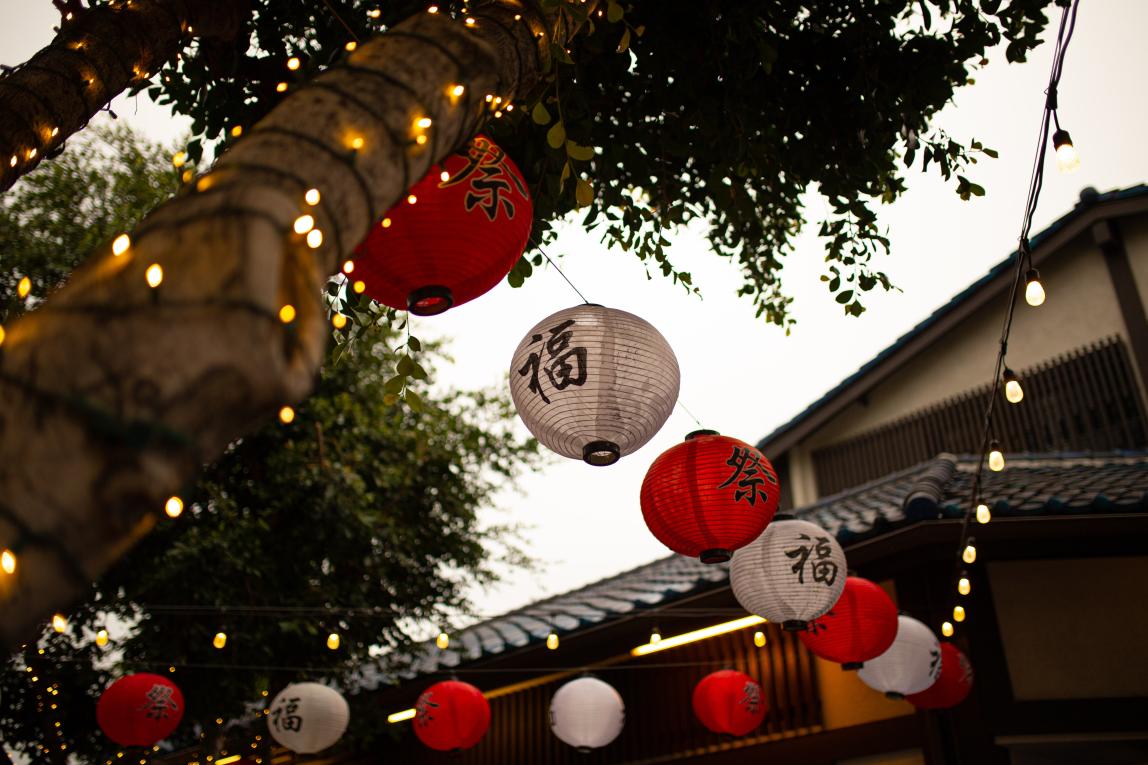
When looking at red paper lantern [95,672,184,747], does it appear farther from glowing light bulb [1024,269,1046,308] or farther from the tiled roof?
glowing light bulb [1024,269,1046,308]

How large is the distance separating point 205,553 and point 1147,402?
1184 centimetres

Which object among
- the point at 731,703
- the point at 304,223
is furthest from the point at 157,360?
the point at 731,703

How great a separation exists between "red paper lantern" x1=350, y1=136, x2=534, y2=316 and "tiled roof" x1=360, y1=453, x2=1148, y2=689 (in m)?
5.37

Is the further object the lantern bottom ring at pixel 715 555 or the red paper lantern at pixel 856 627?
the red paper lantern at pixel 856 627

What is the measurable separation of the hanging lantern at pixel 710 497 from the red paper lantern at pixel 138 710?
591 cm

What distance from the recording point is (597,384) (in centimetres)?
422

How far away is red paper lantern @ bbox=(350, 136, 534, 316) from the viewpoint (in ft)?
→ 10.6

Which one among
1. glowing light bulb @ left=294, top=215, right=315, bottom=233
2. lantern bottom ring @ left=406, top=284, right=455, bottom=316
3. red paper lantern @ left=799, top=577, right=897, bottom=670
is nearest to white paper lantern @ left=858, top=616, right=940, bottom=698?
red paper lantern @ left=799, top=577, right=897, bottom=670

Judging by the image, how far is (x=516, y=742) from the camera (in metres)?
11.4

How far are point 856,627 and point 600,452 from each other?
3007mm

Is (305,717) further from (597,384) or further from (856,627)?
(597,384)

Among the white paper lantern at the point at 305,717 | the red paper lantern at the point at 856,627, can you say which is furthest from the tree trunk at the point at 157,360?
the white paper lantern at the point at 305,717

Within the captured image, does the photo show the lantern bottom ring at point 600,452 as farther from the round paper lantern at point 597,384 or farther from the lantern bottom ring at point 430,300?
the lantern bottom ring at point 430,300

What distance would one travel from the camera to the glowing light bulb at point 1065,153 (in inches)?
162
